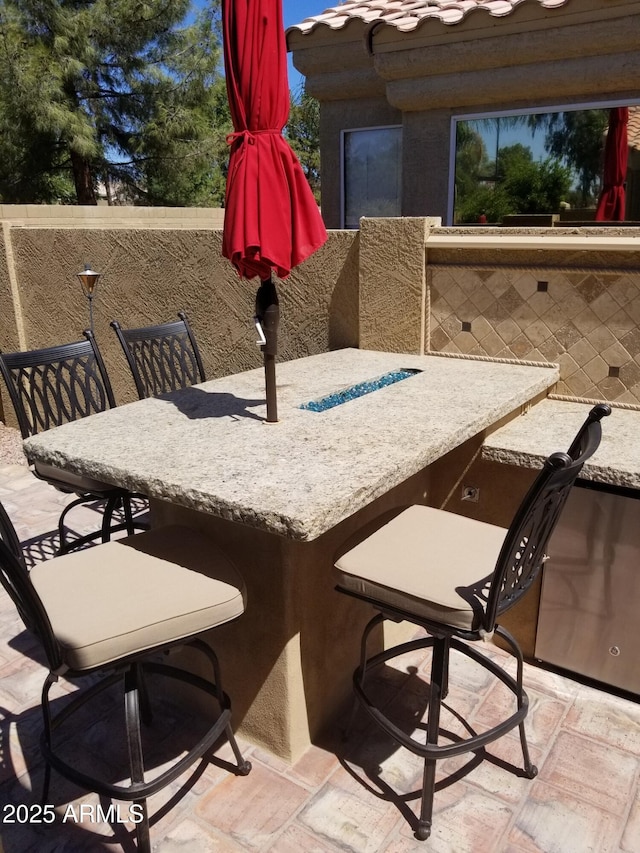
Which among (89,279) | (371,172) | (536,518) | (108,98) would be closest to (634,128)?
(371,172)

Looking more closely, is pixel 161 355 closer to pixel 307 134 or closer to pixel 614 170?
pixel 614 170

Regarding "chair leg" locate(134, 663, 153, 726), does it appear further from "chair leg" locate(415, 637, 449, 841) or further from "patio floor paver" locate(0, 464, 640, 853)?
"chair leg" locate(415, 637, 449, 841)

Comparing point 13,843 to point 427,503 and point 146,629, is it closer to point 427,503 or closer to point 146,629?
point 146,629

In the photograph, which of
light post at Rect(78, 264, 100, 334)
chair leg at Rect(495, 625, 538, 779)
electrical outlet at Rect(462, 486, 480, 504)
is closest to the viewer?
chair leg at Rect(495, 625, 538, 779)

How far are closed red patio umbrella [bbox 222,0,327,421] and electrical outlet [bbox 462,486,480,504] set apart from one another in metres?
1.05

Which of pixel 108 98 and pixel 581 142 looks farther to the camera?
pixel 108 98

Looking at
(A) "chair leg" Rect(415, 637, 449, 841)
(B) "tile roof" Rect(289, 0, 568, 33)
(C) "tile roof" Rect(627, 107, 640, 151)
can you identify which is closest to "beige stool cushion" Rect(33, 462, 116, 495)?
(A) "chair leg" Rect(415, 637, 449, 841)

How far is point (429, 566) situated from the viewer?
2062mm

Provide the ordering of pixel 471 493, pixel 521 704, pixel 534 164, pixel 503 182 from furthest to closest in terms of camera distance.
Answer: pixel 503 182 < pixel 534 164 < pixel 471 493 < pixel 521 704

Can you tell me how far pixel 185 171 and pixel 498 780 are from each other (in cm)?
1517

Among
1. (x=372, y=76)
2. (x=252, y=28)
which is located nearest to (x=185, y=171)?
(x=372, y=76)

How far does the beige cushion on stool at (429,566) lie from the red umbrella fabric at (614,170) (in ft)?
15.9

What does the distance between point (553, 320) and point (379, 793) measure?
240cm

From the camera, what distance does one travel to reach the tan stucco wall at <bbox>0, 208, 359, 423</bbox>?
426cm
